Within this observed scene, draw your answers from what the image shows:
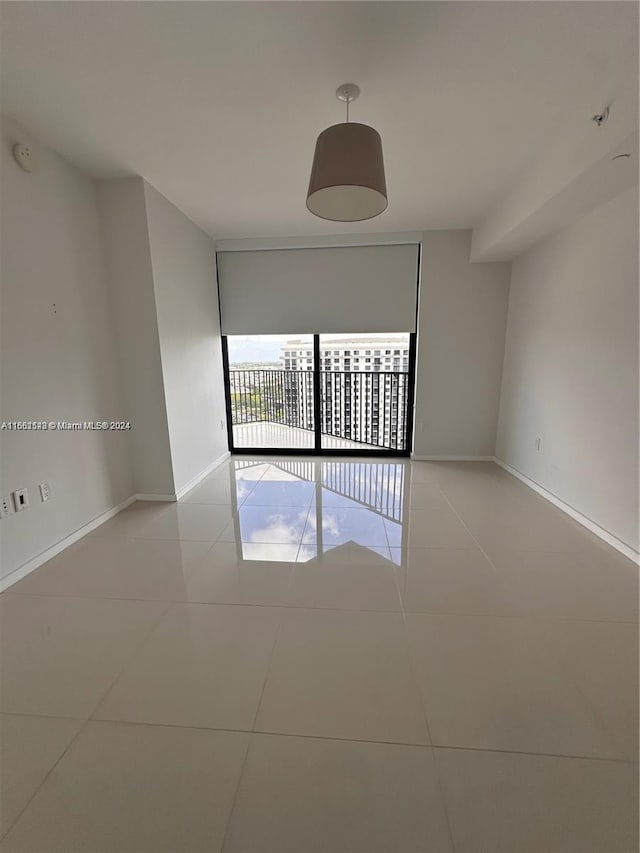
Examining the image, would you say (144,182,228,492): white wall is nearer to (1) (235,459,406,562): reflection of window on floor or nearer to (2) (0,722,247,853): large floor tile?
(1) (235,459,406,562): reflection of window on floor

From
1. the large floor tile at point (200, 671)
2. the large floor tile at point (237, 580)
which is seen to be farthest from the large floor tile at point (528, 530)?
the large floor tile at point (200, 671)

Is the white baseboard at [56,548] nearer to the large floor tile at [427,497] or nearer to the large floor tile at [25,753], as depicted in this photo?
the large floor tile at [25,753]

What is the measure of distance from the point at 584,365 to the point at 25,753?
139 inches

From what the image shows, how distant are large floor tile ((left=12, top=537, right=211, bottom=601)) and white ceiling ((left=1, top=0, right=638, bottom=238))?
99.2 inches

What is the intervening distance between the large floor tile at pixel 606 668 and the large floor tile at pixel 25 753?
176 centimetres

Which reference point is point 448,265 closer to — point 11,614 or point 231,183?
point 231,183

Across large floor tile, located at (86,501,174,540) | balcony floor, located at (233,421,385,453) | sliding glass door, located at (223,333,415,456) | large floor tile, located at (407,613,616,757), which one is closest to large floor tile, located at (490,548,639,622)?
large floor tile, located at (407,613,616,757)

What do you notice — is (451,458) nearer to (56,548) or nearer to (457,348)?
(457,348)

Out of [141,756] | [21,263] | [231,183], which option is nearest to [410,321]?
[231,183]

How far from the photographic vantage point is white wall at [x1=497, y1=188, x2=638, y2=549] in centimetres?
206

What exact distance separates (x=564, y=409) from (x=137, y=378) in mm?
3504

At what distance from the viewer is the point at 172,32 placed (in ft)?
4.44

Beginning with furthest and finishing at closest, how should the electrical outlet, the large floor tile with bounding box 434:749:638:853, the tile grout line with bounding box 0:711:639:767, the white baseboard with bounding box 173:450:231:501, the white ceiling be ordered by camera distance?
1. the white baseboard with bounding box 173:450:231:501
2. the electrical outlet
3. the white ceiling
4. the tile grout line with bounding box 0:711:639:767
5. the large floor tile with bounding box 434:749:638:853

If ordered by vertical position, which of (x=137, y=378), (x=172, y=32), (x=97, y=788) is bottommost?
(x=97, y=788)
